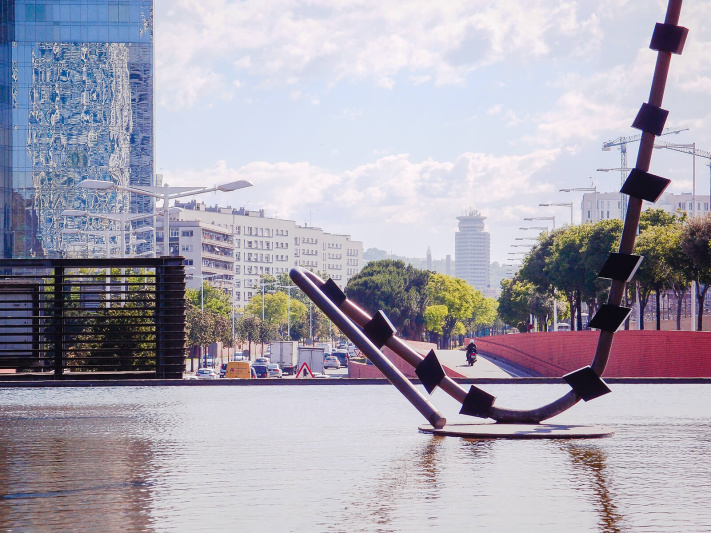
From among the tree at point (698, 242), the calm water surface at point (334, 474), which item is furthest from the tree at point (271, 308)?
the calm water surface at point (334, 474)

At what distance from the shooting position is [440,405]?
57.1 ft

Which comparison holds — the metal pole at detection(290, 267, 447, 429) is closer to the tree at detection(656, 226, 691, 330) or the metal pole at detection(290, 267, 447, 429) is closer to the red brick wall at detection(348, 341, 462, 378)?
the tree at detection(656, 226, 691, 330)

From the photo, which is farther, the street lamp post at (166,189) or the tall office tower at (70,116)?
the tall office tower at (70,116)

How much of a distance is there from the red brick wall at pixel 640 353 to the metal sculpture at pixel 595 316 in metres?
27.7

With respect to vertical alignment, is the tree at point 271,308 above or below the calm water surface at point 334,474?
above

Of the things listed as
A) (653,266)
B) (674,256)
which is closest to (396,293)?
(653,266)

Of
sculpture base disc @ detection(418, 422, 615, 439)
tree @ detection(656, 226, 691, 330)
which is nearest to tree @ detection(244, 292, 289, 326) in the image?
tree @ detection(656, 226, 691, 330)

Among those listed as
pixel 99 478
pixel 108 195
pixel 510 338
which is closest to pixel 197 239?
pixel 108 195

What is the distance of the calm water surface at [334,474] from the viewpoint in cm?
672

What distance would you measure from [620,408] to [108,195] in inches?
4145

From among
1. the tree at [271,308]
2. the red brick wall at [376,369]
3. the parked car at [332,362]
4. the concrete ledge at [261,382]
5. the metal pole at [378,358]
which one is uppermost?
the tree at [271,308]

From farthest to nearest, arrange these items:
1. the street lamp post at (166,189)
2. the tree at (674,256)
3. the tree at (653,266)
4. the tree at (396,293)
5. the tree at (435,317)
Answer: the tree at (396,293)
the tree at (435,317)
the tree at (653,266)
the tree at (674,256)
the street lamp post at (166,189)

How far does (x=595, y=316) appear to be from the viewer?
11711mm

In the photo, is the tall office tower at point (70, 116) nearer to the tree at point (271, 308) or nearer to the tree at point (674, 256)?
the tree at point (271, 308)
